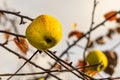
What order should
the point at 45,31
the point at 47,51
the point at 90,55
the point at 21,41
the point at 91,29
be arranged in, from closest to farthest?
the point at 45,31 < the point at 47,51 < the point at 21,41 < the point at 91,29 < the point at 90,55

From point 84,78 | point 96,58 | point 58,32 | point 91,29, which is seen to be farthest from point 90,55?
point 58,32

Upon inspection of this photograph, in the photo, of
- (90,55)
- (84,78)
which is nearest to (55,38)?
(84,78)

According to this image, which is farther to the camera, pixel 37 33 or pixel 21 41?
pixel 21 41

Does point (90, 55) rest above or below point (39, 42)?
above

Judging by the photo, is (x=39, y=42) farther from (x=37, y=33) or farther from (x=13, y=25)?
(x=13, y=25)

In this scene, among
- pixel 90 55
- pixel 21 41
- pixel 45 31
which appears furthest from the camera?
pixel 90 55

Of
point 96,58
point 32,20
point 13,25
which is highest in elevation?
point 13,25
